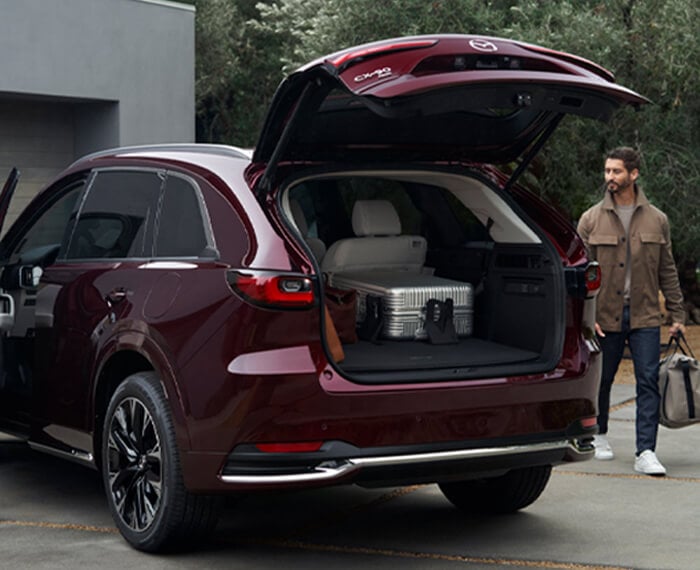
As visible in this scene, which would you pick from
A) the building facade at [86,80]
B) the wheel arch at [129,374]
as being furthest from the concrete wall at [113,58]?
the wheel arch at [129,374]

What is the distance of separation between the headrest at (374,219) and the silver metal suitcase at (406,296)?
20cm

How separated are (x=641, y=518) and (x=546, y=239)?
1488mm

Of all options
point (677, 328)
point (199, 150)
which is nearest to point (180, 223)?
point (199, 150)

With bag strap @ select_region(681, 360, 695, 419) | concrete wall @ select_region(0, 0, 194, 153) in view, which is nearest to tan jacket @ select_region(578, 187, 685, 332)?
bag strap @ select_region(681, 360, 695, 419)

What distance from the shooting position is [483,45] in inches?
224

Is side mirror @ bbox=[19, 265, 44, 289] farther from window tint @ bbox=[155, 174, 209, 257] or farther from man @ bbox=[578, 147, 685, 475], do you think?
man @ bbox=[578, 147, 685, 475]

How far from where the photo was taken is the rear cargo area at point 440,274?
6.17 metres

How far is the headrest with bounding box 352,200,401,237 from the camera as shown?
675 centimetres

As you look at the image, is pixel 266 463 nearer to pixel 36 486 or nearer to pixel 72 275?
pixel 72 275

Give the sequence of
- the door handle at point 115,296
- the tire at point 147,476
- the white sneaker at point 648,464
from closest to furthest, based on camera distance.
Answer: the tire at point 147,476 → the door handle at point 115,296 → the white sneaker at point 648,464

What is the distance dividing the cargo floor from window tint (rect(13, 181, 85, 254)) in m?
1.83

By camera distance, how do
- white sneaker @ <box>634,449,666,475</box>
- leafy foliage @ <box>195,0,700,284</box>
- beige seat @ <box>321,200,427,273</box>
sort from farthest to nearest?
leafy foliage @ <box>195,0,700,284</box>
white sneaker @ <box>634,449,666,475</box>
beige seat @ <box>321,200,427,273</box>

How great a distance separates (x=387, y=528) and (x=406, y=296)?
1.11 meters

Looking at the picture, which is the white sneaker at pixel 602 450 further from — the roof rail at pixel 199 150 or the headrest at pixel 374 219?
the roof rail at pixel 199 150
